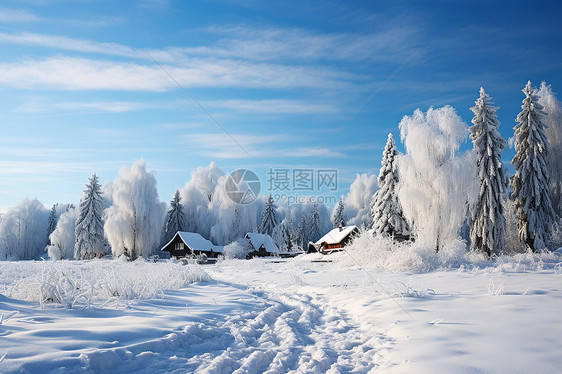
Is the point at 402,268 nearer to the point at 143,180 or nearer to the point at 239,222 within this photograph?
the point at 143,180

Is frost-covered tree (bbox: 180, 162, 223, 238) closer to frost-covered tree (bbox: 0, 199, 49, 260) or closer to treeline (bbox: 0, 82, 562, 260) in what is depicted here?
treeline (bbox: 0, 82, 562, 260)

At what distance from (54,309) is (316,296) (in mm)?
7544

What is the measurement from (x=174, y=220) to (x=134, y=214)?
1765 centimetres

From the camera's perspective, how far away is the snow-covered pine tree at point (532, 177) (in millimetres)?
23828

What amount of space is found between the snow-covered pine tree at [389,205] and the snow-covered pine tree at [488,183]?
8.00 m

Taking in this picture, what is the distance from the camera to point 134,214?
34.5m

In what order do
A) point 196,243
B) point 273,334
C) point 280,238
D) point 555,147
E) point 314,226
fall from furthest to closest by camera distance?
1. point 314,226
2. point 280,238
3. point 196,243
4. point 555,147
5. point 273,334

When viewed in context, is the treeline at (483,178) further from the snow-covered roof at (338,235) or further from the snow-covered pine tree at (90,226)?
the snow-covered pine tree at (90,226)

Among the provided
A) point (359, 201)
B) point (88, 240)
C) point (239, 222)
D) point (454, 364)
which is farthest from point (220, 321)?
point (359, 201)

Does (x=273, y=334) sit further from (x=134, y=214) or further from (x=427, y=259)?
(x=134, y=214)

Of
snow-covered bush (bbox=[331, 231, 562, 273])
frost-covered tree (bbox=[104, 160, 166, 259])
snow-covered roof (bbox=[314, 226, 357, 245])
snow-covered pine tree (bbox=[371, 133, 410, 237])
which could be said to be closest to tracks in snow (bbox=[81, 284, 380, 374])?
snow-covered bush (bbox=[331, 231, 562, 273])

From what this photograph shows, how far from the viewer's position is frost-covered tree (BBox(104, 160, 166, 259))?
111 ft

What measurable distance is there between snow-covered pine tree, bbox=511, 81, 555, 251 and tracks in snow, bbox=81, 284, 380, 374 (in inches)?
935

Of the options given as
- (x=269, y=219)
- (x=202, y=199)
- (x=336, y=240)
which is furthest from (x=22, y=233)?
(x=336, y=240)
